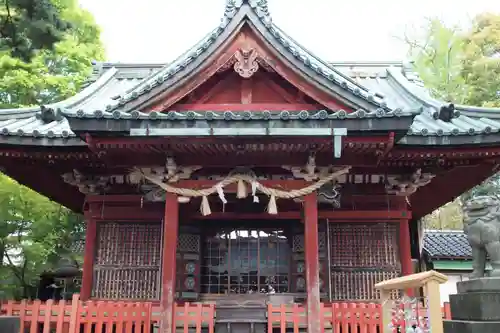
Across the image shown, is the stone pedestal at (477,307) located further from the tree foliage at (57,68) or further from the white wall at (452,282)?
the tree foliage at (57,68)

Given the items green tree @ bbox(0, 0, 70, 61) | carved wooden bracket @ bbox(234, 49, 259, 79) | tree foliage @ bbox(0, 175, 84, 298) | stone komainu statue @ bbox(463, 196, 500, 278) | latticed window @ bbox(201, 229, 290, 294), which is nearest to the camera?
stone komainu statue @ bbox(463, 196, 500, 278)

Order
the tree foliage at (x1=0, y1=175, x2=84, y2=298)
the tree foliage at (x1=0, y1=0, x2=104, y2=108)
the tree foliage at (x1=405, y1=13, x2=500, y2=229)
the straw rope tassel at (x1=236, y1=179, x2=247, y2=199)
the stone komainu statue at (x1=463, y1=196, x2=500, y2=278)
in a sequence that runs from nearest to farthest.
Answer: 1. the stone komainu statue at (x1=463, y1=196, x2=500, y2=278)
2. the straw rope tassel at (x1=236, y1=179, x2=247, y2=199)
3. the tree foliage at (x1=0, y1=175, x2=84, y2=298)
4. the tree foliage at (x1=0, y1=0, x2=104, y2=108)
5. the tree foliage at (x1=405, y1=13, x2=500, y2=229)

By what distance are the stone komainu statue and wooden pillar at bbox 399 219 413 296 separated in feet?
7.41

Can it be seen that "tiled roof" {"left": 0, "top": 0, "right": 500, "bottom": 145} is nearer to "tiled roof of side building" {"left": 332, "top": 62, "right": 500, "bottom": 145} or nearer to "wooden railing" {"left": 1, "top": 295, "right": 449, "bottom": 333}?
"tiled roof of side building" {"left": 332, "top": 62, "right": 500, "bottom": 145}

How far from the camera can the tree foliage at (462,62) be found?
23.0 m

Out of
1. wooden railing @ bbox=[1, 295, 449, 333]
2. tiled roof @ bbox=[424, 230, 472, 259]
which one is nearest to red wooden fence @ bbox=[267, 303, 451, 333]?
wooden railing @ bbox=[1, 295, 449, 333]

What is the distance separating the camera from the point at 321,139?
8.29m

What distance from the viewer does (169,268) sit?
8695 mm

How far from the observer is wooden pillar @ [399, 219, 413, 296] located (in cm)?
1034

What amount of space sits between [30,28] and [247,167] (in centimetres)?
485

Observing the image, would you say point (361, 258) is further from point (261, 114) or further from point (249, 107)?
point (261, 114)

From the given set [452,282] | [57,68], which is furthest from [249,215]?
[57,68]

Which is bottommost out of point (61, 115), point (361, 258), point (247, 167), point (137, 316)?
point (137, 316)

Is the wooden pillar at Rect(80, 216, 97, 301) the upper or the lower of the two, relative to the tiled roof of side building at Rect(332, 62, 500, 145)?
lower
